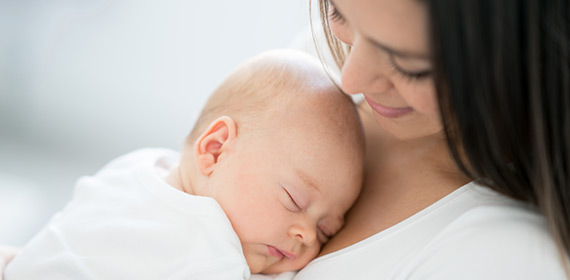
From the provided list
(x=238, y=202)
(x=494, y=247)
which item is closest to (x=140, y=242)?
(x=238, y=202)

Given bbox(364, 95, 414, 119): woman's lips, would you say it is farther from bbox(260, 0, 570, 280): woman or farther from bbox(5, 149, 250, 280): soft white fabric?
bbox(5, 149, 250, 280): soft white fabric

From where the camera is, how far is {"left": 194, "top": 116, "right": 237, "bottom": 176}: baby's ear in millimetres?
1229

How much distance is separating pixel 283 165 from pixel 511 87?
1.72ft

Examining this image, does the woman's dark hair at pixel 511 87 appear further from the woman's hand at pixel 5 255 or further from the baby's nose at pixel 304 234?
the woman's hand at pixel 5 255

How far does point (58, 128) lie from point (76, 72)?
11.1 inches

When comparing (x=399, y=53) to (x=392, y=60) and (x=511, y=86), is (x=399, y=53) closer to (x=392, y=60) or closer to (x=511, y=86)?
(x=392, y=60)

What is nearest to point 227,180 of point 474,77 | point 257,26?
point 474,77

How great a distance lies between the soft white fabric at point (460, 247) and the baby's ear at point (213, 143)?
1.04 feet

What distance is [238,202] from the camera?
3.85 feet

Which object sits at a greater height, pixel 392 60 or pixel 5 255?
pixel 392 60

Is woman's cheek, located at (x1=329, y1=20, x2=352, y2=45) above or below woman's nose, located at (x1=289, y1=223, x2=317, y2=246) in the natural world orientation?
above

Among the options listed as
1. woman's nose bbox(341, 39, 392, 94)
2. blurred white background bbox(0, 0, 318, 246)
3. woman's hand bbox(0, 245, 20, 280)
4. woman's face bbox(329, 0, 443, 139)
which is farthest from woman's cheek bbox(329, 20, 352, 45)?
blurred white background bbox(0, 0, 318, 246)

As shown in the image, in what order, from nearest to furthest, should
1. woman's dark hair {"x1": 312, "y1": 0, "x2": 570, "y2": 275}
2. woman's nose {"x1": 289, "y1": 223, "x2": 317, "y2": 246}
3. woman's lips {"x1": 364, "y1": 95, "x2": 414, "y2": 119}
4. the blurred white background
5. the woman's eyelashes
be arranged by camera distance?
woman's dark hair {"x1": 312, "y1": 0, "x2": 570, "y2": 275} < the woman's eyelashes < woman's lips {"x1": 364, "y1": 95, "x2": 414, "y2": 119} < woman's nose {"x1": 289, "y1": 223, "x2": 317, "y2": 246} < the blurred white background

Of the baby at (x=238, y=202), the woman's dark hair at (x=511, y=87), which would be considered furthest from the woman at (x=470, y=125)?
the baby at (x=238, y=202)
